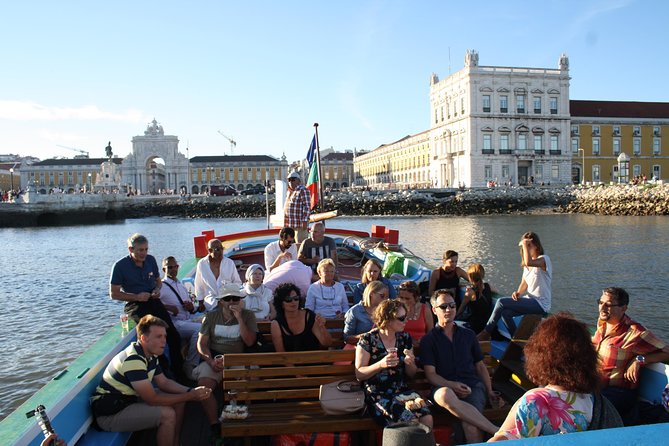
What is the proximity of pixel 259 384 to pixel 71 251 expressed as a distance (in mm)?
27074

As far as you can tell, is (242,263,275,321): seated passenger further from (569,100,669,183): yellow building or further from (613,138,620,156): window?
(613,138,620,156): window

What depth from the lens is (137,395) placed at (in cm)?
383

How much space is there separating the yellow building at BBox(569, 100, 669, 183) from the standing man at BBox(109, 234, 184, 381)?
6834 cm

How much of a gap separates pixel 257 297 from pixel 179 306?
98cm

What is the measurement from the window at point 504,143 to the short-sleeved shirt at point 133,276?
61.6 m

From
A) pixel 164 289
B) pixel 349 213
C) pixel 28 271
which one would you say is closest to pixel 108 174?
pixel 349 213

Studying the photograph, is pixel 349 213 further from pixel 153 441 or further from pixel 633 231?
pixel 153 441

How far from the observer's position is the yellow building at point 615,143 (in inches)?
2611

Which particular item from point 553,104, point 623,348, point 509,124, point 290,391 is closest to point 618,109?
point 553,104

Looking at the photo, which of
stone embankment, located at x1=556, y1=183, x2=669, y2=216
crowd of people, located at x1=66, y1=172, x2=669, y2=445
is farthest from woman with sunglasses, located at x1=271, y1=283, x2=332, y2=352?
stone embankment, located at x1=556, y1=183, x2=669, y2=216

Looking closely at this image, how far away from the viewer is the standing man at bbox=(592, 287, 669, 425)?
3.81m

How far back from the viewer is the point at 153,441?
433cm

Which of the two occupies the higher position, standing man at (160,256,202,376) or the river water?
standing man at (160,256,202,376)

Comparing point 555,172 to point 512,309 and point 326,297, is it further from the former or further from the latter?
point 326,297
